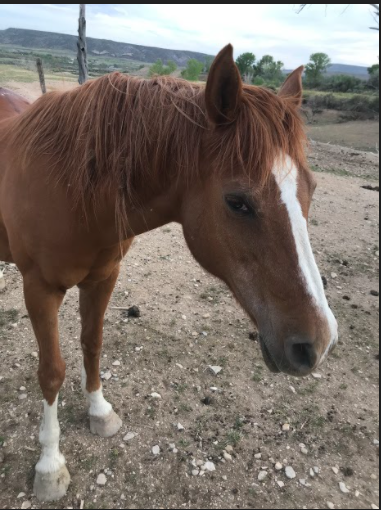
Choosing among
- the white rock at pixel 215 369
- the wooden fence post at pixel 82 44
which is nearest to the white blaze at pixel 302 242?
the white rock at pixel 215 369

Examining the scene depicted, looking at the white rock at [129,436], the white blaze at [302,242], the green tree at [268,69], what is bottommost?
the white rock at [129,436]

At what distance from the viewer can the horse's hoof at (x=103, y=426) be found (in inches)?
97.4

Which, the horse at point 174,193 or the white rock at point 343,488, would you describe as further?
the white rock at point 343,488

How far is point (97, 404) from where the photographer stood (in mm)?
2523

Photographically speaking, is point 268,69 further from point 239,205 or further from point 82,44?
point 239,205

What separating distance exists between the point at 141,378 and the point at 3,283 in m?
2.09

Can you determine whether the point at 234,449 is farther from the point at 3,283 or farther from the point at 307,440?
the point at 3,283

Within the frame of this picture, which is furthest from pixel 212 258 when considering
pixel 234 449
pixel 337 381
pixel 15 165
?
pixel 337 381

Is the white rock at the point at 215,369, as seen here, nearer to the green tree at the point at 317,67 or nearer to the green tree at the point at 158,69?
the green tree at the point at 158,69

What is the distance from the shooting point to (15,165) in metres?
1.92

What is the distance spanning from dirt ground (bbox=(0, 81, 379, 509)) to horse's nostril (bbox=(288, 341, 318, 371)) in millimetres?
1160

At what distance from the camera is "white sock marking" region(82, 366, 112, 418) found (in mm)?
2490

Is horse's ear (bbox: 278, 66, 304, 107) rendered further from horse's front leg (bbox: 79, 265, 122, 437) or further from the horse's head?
horse's front leg (bbox: 79, 265, 122, 437)

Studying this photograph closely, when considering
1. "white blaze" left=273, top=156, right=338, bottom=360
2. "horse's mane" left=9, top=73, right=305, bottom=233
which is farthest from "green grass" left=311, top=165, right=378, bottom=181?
"white blaze" left=273, top=156, right=338, bottom=360
